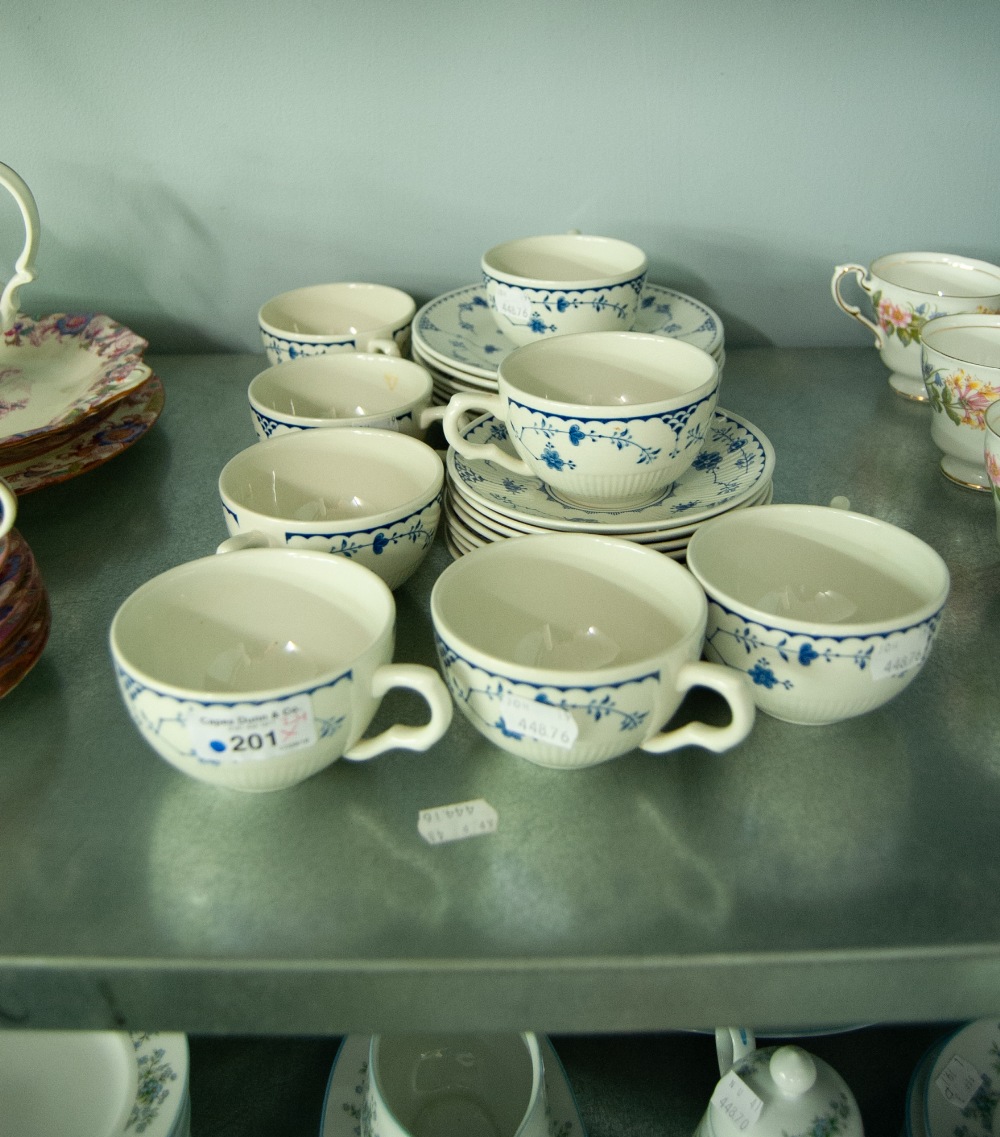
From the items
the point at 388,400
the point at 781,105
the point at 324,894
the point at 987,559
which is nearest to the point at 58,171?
the point at 388,400

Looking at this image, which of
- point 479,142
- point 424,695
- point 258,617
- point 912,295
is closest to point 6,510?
point 258,617

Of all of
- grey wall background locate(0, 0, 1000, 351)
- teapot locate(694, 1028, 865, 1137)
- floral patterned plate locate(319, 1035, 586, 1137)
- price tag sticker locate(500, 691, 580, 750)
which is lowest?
floral patterned plate locate(319, 1035, 586, 1137)

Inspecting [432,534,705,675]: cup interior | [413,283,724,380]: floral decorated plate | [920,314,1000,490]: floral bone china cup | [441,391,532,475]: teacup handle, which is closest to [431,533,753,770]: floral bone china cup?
[432,534,705,675]: cup interior

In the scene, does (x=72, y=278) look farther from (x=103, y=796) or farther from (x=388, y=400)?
(x=103, y=796)

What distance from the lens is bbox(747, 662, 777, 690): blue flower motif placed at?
22.2 inches

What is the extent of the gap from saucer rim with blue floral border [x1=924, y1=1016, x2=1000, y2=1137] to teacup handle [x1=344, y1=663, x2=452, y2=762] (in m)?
0.55

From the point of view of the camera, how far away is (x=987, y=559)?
0.76m

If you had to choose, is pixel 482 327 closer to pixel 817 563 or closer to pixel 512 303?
pixel 512 303

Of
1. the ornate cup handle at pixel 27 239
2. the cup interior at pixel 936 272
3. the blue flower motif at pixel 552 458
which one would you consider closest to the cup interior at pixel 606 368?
the blue flower motif at pixel 552 458

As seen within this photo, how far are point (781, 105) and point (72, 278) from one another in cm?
72

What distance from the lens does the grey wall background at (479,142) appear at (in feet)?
2.96

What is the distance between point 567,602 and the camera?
0.65 meters

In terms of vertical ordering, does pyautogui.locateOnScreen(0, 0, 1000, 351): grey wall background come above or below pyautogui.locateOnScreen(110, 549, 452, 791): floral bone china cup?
above

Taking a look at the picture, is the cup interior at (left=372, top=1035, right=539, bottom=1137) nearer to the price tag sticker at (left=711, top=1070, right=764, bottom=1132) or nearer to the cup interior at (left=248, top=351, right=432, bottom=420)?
the price tag sticker at (left=711, top=1070, right=764, bottom=1132)
